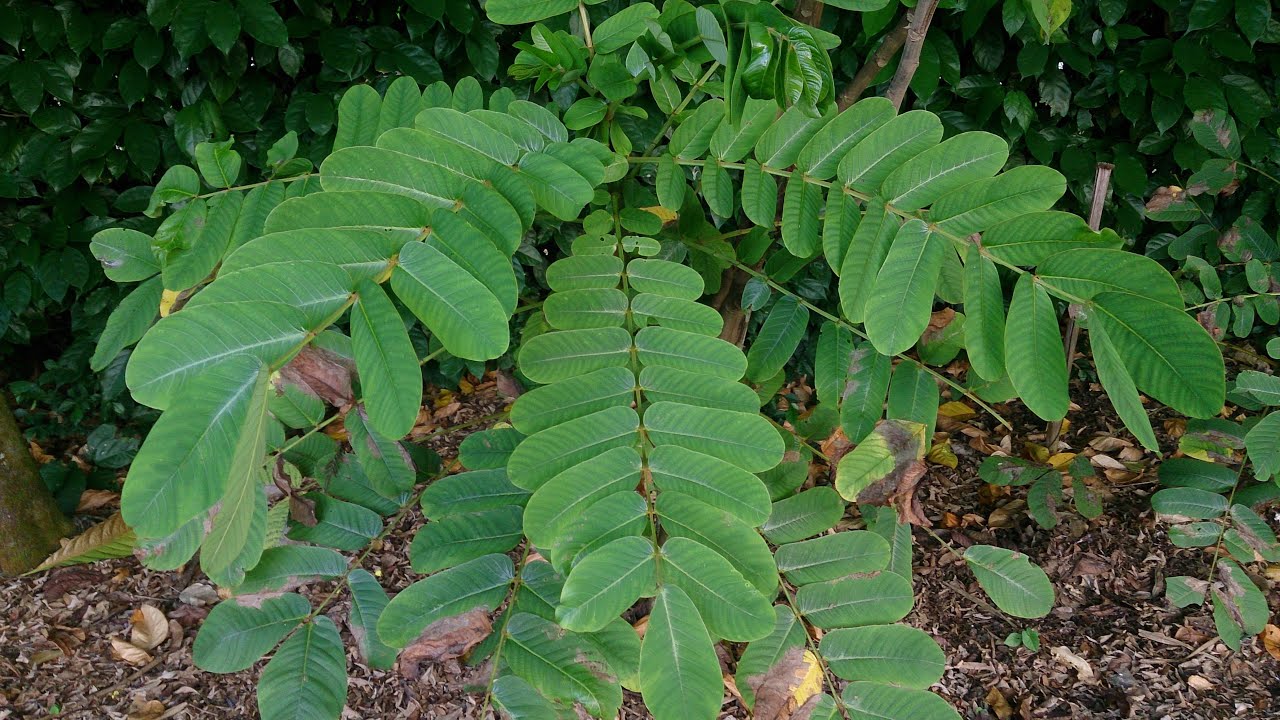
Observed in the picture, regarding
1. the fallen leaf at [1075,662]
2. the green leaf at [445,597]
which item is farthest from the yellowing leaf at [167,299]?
the fallen leaf at [1075,662]

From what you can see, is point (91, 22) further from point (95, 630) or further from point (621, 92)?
point (621, 92)

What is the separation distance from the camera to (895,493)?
4.09 feet

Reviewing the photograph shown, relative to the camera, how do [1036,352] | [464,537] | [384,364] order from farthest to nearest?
[464,537] → [1036,352] → [384,364]

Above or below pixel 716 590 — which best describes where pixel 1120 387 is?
above

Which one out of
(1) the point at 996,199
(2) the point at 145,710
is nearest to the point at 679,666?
(1) the point at 996,199

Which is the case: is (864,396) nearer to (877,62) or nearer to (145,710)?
(877,62)

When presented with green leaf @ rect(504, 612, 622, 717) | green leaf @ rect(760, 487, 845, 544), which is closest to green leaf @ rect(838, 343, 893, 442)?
green leaf @ rect(760, 487, 845, 544)

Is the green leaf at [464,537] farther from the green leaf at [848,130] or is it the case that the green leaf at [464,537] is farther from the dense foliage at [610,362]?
the green leaf at [848,130]

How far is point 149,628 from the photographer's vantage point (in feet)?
7.74

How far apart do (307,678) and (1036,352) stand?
2.99 feet

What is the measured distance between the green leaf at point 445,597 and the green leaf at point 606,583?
0.28 m

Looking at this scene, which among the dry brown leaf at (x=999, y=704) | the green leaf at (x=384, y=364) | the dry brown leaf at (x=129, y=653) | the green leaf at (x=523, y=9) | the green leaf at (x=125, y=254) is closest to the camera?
the green leaf at (x=384, y=364)

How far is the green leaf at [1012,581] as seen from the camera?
1.15 meters

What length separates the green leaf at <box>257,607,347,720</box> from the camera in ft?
3.00
